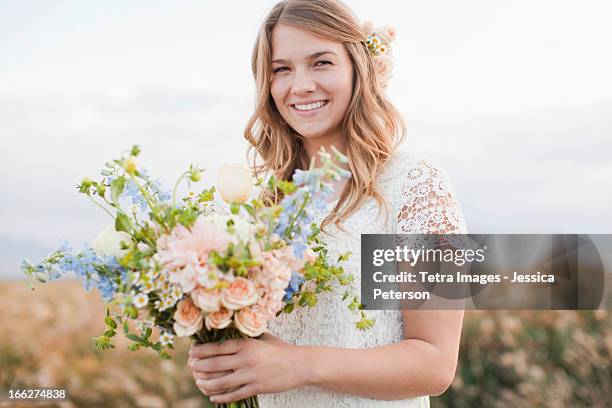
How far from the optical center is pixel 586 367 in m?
4.86

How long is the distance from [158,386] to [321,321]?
2340 mm

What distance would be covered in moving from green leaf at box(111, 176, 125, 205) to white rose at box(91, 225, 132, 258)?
0.32 feet

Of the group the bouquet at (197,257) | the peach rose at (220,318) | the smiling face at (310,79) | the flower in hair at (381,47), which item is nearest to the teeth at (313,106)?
the smiling face at (310,79)

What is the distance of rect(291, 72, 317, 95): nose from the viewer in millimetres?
2633

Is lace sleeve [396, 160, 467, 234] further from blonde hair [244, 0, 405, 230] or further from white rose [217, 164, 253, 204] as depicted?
white rose [217, 164, 253, 204]

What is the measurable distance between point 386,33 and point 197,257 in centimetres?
163

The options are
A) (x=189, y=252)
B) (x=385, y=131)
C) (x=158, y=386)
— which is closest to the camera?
(x=189, y=252)

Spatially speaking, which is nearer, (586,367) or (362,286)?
(362,286)

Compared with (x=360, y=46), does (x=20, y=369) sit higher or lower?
lower

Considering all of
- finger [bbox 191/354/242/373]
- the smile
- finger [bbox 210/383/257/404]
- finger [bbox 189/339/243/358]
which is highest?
the smile

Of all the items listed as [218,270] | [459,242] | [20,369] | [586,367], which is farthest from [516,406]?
[218,270]

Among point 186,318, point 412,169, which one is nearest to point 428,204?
point 412,169

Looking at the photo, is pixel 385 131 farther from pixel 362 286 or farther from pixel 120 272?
pixel 120 272

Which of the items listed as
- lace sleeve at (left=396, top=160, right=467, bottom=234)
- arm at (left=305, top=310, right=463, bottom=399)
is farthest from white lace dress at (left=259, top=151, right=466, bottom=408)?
arm at (left=305, top=310, right=463, bottom=399)
